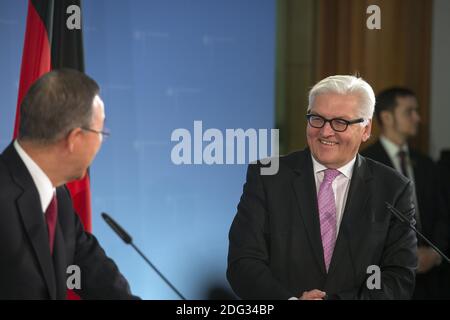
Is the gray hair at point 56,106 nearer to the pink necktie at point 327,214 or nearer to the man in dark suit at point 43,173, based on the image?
the man in dark suit at point 43,173

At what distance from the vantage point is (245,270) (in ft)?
7.63

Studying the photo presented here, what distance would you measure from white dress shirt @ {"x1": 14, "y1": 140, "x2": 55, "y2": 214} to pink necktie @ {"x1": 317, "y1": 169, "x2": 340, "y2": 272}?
864 mm

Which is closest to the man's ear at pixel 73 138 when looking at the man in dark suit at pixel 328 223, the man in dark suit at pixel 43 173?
the man in dark suit at pixel 43 173

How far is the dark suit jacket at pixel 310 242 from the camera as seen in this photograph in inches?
91.6

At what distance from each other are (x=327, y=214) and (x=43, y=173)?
35.8 inches

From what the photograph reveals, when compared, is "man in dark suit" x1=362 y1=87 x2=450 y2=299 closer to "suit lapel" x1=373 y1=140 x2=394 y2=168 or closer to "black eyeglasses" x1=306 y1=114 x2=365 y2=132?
"suit lapel" x1=373 y1=140 x2=394 y2=168

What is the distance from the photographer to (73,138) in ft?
6.60

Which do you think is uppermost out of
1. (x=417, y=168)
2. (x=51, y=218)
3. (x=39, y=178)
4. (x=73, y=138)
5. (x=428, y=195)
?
(x=73, y=138)

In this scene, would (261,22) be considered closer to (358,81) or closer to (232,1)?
(232,1)

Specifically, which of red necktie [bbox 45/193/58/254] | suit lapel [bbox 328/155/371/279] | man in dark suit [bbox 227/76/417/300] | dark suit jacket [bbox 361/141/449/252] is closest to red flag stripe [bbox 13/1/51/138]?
red necktie [bbox 45/193/58/254]

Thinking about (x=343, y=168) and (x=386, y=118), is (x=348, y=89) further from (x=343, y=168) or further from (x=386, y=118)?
(x=386, y=118)

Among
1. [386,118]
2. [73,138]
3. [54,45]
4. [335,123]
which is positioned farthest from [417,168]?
[73,138]

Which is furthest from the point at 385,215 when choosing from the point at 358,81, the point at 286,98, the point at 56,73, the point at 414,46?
the point at 414,46

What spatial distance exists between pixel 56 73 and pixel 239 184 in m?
1.22
